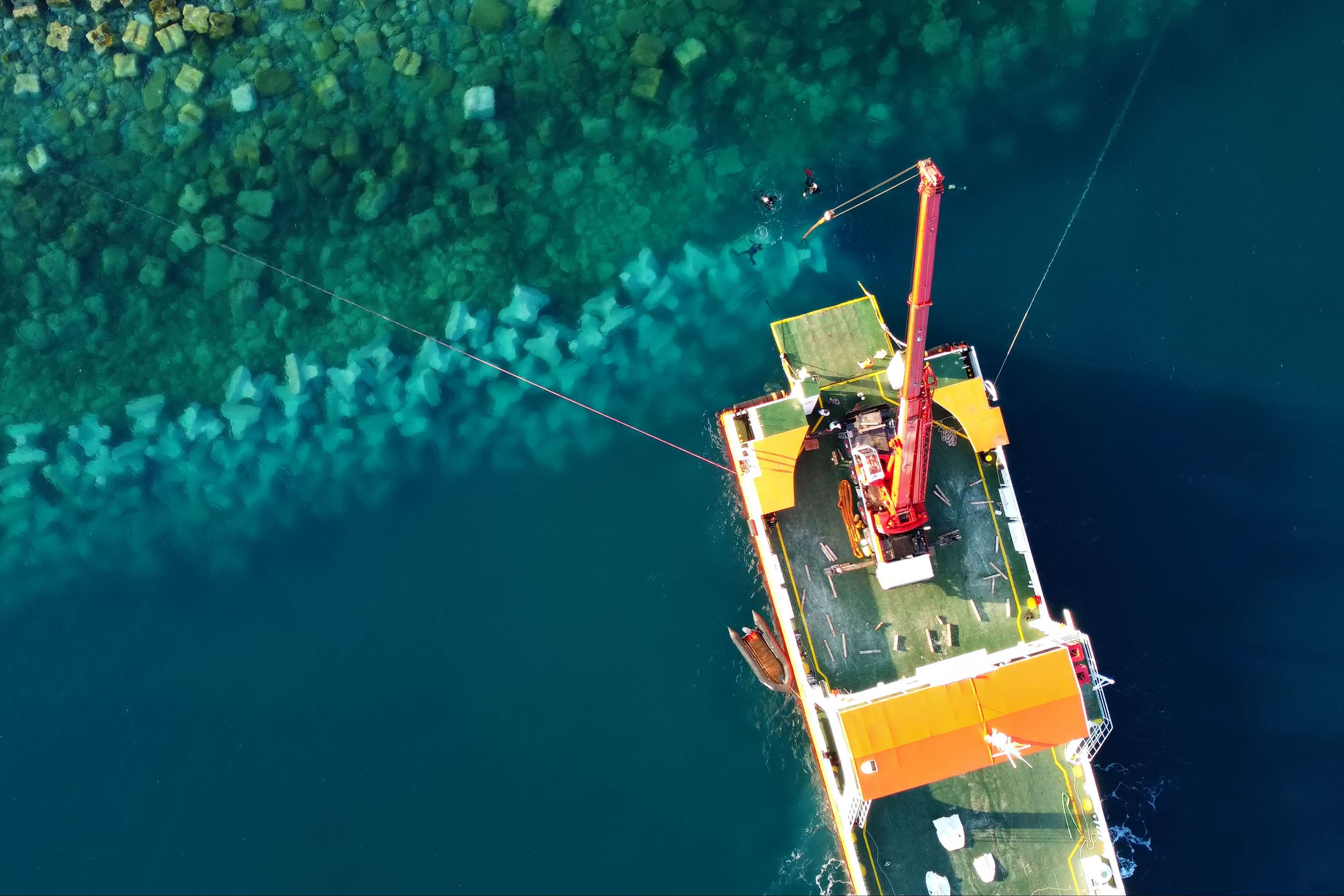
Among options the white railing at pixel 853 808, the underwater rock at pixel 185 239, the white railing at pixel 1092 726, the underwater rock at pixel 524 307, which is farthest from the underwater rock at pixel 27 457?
the white railing at pixel 1092 726

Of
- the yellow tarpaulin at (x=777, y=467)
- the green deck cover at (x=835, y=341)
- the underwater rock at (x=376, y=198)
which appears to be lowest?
the yellow tarpaulin at (x=777, y=467)

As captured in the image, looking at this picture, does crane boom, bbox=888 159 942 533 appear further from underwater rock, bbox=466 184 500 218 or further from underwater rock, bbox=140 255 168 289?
underwater rock, bbox=140 255 168 289

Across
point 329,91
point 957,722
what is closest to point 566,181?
point 329,91

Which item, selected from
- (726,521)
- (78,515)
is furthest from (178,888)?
(726,521)

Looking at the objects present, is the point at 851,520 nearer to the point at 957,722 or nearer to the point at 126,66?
the point at 957,722

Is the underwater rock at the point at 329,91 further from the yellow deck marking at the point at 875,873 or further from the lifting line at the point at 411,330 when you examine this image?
the yellow deck marking at the point at 875,873

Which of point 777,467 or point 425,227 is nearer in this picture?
point 777,467

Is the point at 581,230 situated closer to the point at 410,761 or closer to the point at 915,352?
the point at 915,352
